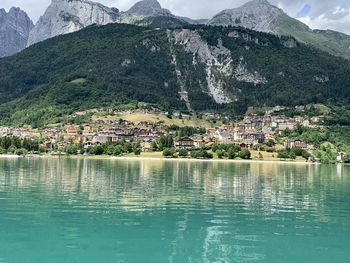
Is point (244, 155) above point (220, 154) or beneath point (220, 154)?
beneath

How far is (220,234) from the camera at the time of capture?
33.5 meters

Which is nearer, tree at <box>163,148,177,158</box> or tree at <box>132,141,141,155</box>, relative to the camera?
tree at <box>163,148,177,158</box>

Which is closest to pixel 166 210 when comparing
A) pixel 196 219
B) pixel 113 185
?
pixel 196 219

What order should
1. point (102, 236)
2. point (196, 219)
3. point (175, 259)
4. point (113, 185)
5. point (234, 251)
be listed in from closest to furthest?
point (175, 259), point (234, 251), point (102, 236), point (196, 219), point (113, 185)

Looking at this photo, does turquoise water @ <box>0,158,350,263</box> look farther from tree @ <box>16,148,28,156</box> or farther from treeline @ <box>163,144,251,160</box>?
tree @ <box>16,148,28,156</box>

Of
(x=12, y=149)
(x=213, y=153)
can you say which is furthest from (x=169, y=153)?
(x=12, y=149)

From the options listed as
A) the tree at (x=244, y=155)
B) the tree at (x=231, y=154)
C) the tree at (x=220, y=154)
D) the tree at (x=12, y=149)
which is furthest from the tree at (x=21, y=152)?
the tree at (x=244, y=155)

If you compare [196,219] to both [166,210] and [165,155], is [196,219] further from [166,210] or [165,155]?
[165,155]

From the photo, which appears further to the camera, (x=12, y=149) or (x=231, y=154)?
(x=12, y=149)

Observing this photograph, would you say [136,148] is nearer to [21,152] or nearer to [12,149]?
[21,152]

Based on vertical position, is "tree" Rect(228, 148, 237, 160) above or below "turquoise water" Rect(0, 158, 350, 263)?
above

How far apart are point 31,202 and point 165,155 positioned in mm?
133375

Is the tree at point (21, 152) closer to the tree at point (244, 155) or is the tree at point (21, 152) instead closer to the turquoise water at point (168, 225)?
the tree at point (244, 155)

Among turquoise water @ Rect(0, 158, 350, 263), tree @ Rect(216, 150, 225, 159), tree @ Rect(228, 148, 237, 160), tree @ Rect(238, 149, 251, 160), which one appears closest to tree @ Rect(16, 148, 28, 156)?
tree @ Rect(216, 150, 225, 159)
